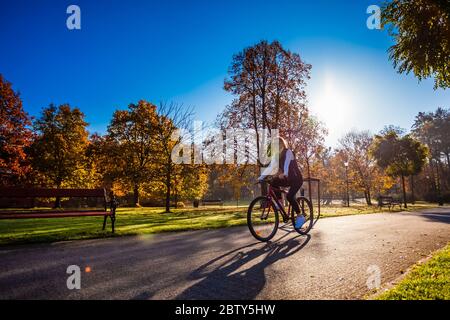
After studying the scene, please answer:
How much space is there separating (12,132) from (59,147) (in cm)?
834

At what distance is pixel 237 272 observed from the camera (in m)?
3.77

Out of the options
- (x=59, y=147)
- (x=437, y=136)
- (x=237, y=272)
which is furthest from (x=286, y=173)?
(x=437, y=136)

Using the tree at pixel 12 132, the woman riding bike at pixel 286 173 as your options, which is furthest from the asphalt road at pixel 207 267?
the tree at pixel 12 132

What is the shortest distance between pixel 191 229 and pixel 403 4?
962 centimetres

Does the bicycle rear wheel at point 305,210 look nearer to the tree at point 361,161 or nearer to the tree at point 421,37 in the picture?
the tree at point 421,37

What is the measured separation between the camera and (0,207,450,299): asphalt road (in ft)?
9.87

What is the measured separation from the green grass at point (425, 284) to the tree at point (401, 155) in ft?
109

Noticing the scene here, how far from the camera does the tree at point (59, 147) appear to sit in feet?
99.9

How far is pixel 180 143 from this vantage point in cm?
2506

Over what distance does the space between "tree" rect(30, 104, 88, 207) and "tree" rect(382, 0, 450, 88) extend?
1292 inches

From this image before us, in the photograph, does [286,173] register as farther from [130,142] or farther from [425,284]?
[130,142]

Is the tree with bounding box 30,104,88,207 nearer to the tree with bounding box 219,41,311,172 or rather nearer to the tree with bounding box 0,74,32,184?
the tree with bounding box 0,74,32,184

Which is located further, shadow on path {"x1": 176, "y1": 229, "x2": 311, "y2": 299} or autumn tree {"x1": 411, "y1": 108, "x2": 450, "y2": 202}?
autumn tree {"x1": 411, "y1": 108, "x2": 450, "y2": 202}

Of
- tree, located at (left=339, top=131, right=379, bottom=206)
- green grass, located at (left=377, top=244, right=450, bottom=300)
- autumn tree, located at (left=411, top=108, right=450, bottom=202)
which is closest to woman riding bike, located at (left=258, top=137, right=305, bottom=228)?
green grass, located at (left=377, top=244, right=450, bottom=300)
